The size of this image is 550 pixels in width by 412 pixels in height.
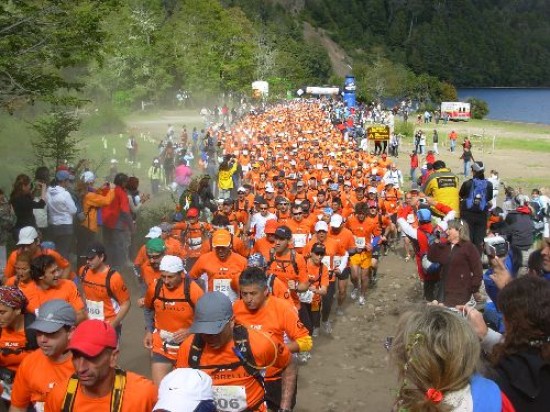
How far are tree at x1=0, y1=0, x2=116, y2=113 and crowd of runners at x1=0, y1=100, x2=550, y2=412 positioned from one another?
1.62 m

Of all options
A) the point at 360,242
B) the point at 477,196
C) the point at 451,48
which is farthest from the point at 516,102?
the point at 360,242

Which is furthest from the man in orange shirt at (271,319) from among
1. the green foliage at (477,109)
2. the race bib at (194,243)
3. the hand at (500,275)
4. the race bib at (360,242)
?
the green foliage at (477,109)

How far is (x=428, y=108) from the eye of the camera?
10012 centimetres

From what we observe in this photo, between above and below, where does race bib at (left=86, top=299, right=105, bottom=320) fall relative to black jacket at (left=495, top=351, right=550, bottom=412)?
below

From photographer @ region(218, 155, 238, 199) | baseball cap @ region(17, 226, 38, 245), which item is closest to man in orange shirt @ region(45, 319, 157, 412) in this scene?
baseball cap @ region(17, 226, 38, 245)

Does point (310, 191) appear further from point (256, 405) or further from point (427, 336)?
point (427, 336)

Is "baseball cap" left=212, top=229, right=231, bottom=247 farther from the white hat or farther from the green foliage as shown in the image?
the green foliage

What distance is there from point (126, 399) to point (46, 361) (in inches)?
37.8

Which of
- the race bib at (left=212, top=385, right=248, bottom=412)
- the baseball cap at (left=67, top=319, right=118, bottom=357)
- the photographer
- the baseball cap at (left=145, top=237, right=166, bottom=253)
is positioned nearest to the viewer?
the baseball cap at (left=67, top=319, right=118, bottom=357)

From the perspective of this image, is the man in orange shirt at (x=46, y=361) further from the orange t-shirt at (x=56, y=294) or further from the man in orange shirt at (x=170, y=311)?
the man in orange shirt at (x=170, y=311)

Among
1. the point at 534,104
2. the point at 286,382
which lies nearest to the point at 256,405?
the point at 286,382

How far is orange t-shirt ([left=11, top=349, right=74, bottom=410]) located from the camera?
3.93 metres

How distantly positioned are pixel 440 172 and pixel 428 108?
93.0m

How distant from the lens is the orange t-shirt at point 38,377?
3.93 metres
